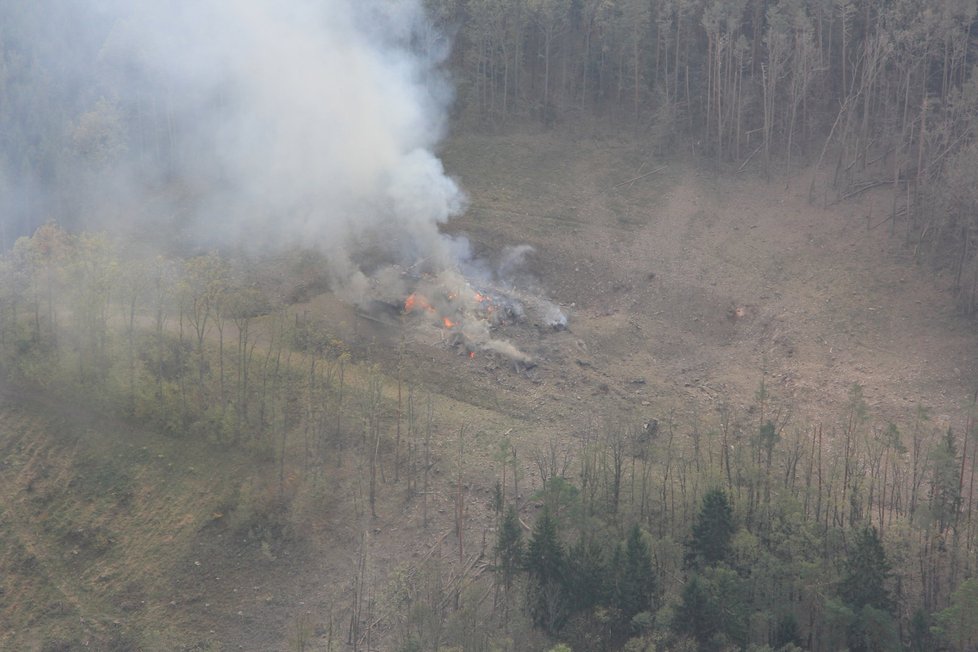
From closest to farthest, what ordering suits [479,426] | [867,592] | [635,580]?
[867,592]
[635,580]
[479,426]

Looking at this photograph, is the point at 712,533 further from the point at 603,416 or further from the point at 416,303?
the point at 416,303

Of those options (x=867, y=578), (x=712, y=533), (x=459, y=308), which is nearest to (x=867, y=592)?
(x=867, y=578)

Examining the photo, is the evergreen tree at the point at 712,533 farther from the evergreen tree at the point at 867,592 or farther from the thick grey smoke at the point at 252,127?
the thick grey smoke at the point at 252,127

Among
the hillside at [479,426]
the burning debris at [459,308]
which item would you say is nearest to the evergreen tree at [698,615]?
the hillside at [479,426]

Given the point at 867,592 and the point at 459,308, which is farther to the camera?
the point at 459,308

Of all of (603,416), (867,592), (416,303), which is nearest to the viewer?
(867,592)

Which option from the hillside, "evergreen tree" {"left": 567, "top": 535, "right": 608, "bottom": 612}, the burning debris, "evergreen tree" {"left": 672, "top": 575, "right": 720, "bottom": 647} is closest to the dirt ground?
the hillside

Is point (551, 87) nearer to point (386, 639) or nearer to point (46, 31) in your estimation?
point (46, 31)

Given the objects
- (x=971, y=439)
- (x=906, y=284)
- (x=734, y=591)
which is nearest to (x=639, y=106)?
(x=906, y=284)

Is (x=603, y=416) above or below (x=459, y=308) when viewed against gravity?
below
